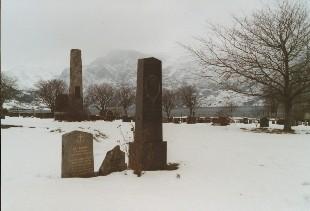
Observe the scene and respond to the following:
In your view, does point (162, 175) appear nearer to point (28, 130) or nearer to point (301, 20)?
point (28, 130)

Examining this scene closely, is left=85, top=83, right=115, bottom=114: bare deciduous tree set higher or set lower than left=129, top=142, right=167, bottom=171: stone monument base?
higher

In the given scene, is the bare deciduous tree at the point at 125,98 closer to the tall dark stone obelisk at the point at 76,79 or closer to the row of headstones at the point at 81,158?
the tall dark stone obelisk at the point at 76,79

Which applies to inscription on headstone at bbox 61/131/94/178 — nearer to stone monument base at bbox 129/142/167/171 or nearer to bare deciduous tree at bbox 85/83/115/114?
stone monument base at bbox 129/142/167/171

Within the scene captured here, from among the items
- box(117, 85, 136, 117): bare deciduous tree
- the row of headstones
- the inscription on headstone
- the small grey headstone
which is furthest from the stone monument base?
box(117, 85, 136, 117): bare deciduous tree

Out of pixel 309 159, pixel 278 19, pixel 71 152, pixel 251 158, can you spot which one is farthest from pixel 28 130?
pixel 278 19

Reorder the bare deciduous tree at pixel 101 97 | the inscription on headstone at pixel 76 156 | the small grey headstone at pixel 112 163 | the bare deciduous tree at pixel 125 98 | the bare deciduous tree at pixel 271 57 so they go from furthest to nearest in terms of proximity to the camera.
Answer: the bare deciduous tree at pixel 101 97
the bare deciduous tree at pixel 125 98
the bare deciduous tree at pixel 271 57
the small grey headstone at pixel 112 163
the inscription on headstone at pixel 76 156

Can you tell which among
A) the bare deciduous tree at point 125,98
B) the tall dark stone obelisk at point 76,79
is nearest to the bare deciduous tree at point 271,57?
the tall dark stone obelisk at point 76,79

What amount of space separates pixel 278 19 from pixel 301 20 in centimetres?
124

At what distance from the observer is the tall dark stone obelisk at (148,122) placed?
841cm

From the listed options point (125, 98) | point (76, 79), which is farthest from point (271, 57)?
point (125, 98)

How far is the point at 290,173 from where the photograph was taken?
325 inches

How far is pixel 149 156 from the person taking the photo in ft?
27.6

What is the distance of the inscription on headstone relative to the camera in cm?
757

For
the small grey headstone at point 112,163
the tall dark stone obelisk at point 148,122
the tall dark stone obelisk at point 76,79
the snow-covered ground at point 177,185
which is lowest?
the snow-covered ground at point 177,185
